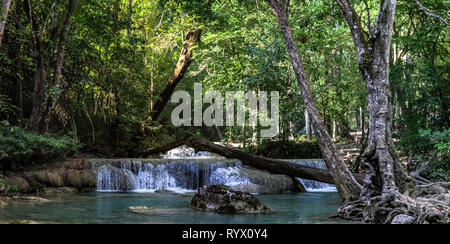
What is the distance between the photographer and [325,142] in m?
8.43

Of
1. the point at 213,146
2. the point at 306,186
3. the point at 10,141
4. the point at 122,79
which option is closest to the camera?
the point at 10,141

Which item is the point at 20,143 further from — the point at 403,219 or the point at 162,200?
the point at 403,219

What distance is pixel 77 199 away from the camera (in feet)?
35.8

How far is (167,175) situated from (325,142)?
24.3ft

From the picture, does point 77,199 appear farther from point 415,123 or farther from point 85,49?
point 415,123

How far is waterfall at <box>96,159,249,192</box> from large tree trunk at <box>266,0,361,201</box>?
5.67m

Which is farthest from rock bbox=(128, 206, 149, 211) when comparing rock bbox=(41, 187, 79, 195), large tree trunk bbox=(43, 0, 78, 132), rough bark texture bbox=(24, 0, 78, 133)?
rough bark texture bbox=(24, 0, 78, 133)

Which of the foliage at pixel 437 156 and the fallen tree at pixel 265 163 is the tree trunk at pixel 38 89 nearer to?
the fallen tree at pixel 265 163

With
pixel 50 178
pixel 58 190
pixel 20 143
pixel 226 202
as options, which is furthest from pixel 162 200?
pixel 20 143

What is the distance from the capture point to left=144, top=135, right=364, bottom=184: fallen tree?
503 inches

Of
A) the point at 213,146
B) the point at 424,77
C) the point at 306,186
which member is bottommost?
the point at 306,186
